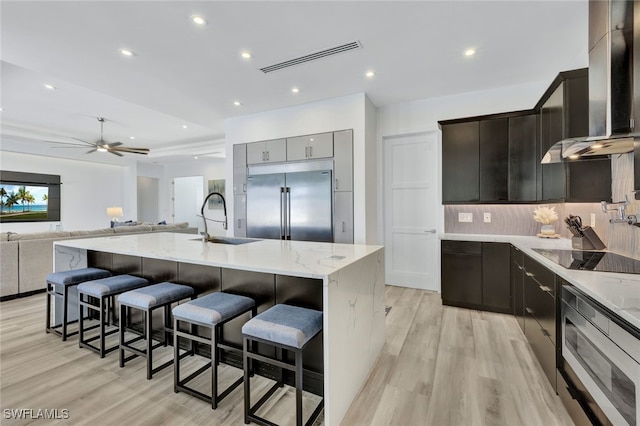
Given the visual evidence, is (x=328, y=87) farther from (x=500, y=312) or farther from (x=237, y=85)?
A: (x=500, y=312)

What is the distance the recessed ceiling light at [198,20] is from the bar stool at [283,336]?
2347 mm

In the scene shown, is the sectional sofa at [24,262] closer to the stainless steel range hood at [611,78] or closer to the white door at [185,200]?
the white door at [185,200]

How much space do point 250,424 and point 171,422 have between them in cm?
47

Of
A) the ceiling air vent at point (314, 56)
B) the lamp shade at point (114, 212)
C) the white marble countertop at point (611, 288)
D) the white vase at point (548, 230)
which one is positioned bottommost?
the white marble countertop at point (611, 288)

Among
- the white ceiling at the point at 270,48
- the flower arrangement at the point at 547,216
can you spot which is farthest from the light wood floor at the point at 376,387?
the white ceiling at the point at 270,48

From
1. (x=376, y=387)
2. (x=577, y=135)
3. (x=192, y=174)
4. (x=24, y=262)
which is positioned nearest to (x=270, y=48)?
(x=577, y=135)

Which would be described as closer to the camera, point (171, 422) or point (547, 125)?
point (171, 422)

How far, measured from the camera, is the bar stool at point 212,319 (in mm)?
1710

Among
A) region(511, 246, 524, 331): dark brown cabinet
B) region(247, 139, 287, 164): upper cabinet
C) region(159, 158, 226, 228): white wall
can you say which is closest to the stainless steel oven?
region(511, 246, 524, 331): dark brown cabinet

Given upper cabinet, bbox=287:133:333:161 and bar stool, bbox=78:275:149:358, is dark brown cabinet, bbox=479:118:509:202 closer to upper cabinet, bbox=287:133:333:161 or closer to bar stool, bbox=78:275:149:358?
upper cabinet, bbox=287:133:333:161

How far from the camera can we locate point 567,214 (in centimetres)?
296

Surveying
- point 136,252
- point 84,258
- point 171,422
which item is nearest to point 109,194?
point 84,258

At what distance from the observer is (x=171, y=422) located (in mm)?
1618

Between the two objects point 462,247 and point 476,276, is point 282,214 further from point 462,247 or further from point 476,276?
point 476,276
